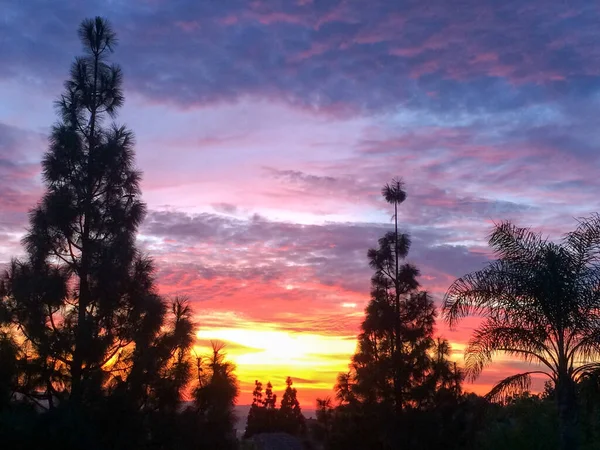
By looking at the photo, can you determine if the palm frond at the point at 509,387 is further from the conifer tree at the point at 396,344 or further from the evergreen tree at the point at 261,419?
the evergreen tree at the point at 261,419

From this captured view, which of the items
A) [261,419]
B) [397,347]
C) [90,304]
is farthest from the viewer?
[261,419]

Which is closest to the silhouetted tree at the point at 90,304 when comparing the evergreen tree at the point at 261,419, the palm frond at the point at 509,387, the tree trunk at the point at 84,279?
the tree trunk at the point at 84,279

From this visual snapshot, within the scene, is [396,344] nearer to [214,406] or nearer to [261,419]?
[214,406]

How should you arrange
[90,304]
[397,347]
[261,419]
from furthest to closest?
[261,419]
[397,347]
[90,304]

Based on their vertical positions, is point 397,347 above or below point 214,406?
above

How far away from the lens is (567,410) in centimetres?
1992

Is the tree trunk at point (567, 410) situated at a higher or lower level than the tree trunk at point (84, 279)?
lower

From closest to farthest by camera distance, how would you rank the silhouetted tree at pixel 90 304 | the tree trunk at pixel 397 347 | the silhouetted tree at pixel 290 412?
the silhouetted tree at pixel 90 304 < the tree trunk at pixel 397 347 < the silhouetted tree at pixel 290 412

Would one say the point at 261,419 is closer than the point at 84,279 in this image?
No

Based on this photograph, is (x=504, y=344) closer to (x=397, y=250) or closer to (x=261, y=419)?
(x=397, y=250)

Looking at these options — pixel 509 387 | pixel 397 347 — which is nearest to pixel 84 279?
pixel 509 387

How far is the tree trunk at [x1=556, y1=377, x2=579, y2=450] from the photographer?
65.4 ft

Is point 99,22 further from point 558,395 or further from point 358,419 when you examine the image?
point 358,419

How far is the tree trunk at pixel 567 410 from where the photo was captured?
19922 mm
